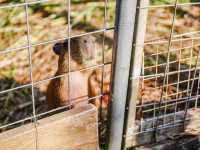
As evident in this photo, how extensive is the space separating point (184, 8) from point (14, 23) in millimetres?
1992

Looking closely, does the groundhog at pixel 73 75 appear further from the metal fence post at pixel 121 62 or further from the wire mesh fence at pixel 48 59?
the metal fence post at pixel 121 62

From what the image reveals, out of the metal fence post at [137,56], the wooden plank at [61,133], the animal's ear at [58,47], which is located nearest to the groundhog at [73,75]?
the animal's ear at [58,47]

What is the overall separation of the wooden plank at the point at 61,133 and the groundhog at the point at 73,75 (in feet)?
1.97

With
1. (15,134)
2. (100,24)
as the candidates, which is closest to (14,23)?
(100,24)

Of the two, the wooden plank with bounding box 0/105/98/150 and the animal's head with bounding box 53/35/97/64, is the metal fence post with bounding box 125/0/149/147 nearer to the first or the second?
the wooden plank with bounding box 0/105/98/150

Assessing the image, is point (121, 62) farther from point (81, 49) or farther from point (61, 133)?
point (81, 49)

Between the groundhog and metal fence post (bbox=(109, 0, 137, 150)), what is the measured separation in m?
0.55

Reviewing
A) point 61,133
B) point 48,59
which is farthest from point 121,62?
point 48,59

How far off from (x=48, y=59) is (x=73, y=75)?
0.91m

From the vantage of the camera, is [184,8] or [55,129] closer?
[55,129]

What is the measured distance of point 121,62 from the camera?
257cm

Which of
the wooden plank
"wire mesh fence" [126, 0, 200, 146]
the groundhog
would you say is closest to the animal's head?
the groundhog

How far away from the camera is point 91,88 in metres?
3.95

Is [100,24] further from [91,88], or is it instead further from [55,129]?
[55,129]
